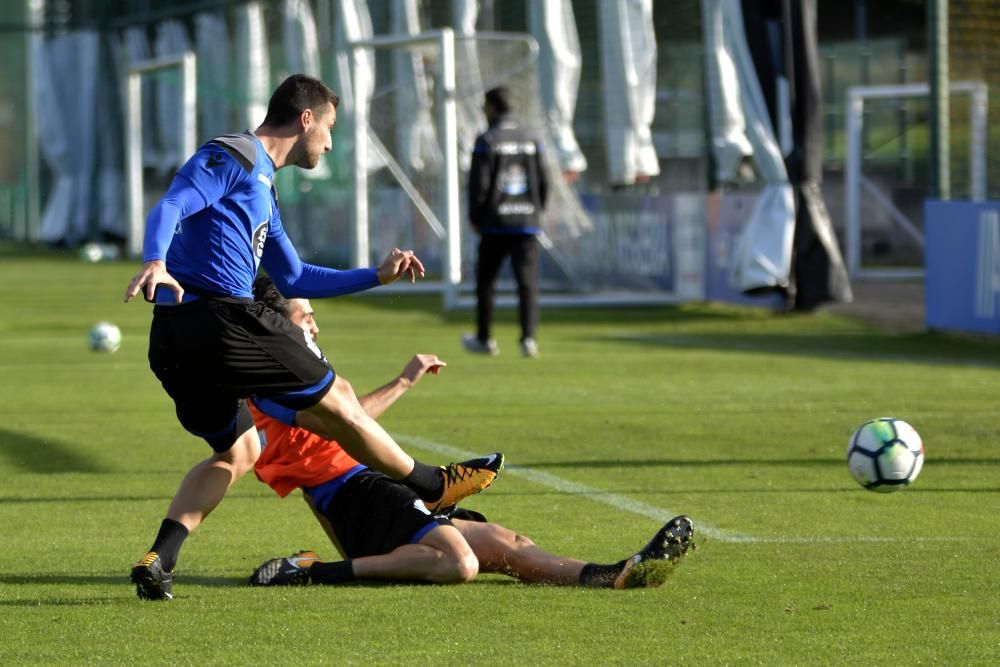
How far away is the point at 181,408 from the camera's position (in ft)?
19.3

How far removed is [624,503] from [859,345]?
28.3 ft

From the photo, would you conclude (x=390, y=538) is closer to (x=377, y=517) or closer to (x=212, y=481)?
(x=377, y=517)

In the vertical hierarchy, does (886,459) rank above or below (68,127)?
below

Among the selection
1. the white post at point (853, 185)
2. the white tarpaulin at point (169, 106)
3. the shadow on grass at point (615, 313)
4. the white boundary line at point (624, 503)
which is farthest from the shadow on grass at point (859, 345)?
the white tarpaulin at point (169, 106)

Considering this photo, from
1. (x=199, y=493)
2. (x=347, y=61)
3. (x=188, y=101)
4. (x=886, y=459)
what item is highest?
(x=347, y=61)

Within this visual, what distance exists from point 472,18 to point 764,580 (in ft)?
69.5

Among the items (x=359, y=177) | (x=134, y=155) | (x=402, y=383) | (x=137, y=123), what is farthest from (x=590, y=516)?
(x=137, y=123)

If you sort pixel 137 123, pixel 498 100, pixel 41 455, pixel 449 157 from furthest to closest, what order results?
pixel 137 123 → pixel 449 157 → pixel 498 100 → pixel 41 455

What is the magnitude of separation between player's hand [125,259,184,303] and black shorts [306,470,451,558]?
1.07m

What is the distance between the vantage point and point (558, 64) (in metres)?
24.5

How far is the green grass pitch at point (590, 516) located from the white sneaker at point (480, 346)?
0.12m

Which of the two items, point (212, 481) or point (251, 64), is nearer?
point (212, 481)

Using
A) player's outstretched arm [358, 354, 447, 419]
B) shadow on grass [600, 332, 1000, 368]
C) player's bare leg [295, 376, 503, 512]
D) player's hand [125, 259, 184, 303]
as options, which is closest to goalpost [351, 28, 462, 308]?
shadow on grass [600, 332, 1000, 368]

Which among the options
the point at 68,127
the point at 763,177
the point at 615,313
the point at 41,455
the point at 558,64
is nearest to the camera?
the point at 41,455
